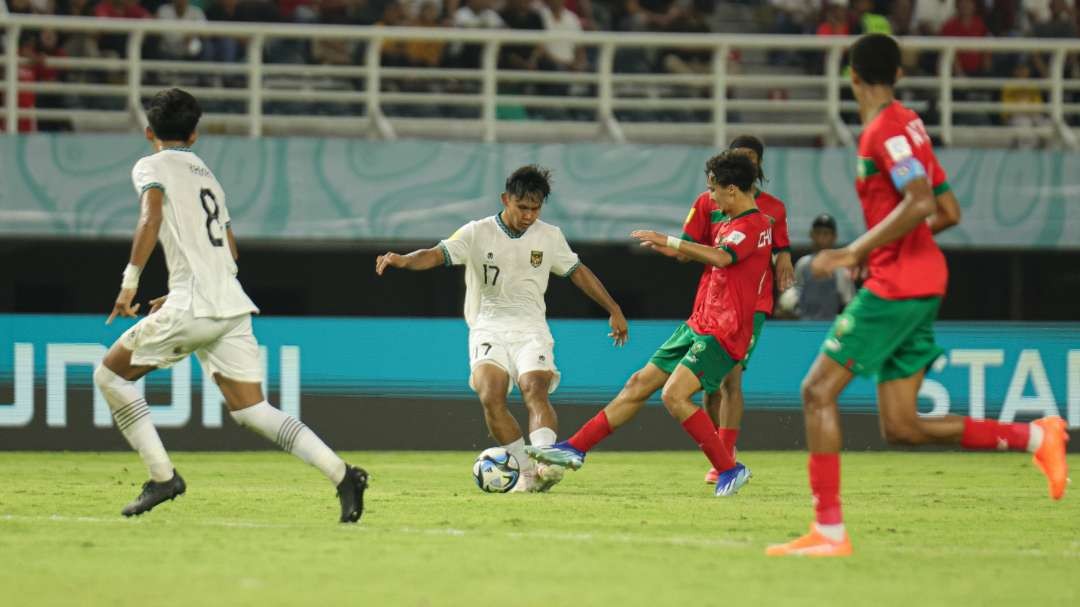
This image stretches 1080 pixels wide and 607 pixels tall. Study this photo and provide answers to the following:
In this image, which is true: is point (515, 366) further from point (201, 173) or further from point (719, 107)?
point (719, 107)

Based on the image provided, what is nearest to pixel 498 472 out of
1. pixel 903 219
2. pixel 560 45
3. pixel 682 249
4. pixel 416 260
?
pixel 416 260

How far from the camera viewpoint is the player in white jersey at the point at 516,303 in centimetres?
1082

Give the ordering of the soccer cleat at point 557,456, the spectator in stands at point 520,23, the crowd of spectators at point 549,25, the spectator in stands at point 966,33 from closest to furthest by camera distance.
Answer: the soccer cleat at point 557,456 → the crowd of spectators at point 549,25 → the spectator in stands at point 520,23 → the spectator in stands at point 966,33

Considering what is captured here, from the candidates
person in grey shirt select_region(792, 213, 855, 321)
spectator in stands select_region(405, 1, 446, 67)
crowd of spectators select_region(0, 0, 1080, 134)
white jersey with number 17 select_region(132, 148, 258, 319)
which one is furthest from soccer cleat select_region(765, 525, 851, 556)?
spectator in stands select_region(405, 1, 446, 67)

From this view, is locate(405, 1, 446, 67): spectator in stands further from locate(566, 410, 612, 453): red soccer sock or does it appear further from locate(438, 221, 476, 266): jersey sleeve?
locate(566, 410, 612, 453): red soccer sock

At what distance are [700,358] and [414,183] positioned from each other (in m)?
8.49

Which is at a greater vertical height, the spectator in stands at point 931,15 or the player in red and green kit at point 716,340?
the spectator in stands at point 931,15

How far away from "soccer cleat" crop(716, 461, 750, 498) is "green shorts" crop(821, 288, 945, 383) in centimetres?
329

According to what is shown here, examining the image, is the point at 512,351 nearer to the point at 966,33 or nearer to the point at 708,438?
the point at 708,438

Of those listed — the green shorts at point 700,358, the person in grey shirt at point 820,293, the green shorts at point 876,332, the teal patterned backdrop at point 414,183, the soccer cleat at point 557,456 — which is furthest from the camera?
the teal patterned backdrop at point 414,183

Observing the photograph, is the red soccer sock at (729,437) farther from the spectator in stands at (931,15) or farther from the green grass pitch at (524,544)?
the spectator in stands at (931,15)

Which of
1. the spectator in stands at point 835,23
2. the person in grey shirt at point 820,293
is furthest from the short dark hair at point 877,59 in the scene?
the spectator in stands at point 835,23

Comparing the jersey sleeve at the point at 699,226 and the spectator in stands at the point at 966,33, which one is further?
the spectator in stands at the point at 966,33

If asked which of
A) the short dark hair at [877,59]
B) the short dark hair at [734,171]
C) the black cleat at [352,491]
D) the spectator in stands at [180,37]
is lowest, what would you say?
the black cleat at [352,491]
